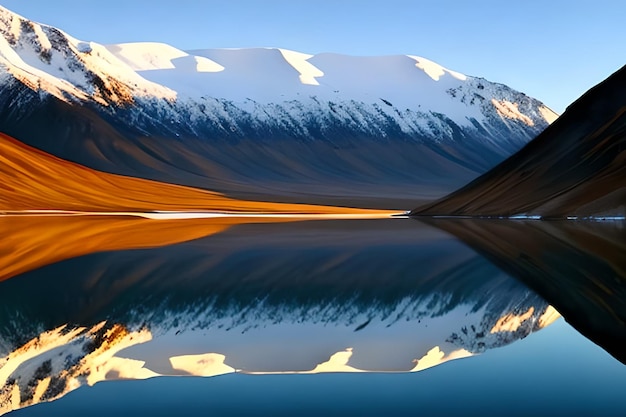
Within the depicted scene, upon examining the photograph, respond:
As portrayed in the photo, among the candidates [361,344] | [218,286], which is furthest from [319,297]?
[361,344]

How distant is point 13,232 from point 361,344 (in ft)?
138

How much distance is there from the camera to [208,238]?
47.0 metres

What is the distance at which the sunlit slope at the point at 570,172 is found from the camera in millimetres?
76438

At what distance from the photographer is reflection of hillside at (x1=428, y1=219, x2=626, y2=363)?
15906 millimetres

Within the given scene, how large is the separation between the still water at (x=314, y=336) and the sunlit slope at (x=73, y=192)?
77095 millimetres

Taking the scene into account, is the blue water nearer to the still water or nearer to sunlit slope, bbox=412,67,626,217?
the still water

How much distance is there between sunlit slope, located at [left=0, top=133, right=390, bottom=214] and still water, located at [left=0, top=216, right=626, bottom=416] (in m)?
77.1

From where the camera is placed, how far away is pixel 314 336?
15.7 meters

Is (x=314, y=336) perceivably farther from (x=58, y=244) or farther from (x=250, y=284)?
(x=58, y=244)

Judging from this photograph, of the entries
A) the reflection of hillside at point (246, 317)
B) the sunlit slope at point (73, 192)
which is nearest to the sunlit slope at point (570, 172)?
the sunlit slope at point (73, 192)

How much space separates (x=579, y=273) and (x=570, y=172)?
65.7 meters

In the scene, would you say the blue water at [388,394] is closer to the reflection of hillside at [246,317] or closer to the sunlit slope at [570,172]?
the reflection of hillside at [246,317]

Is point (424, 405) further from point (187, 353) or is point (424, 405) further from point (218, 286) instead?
point (218, 286)

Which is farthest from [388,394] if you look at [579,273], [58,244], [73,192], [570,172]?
[73,192]
